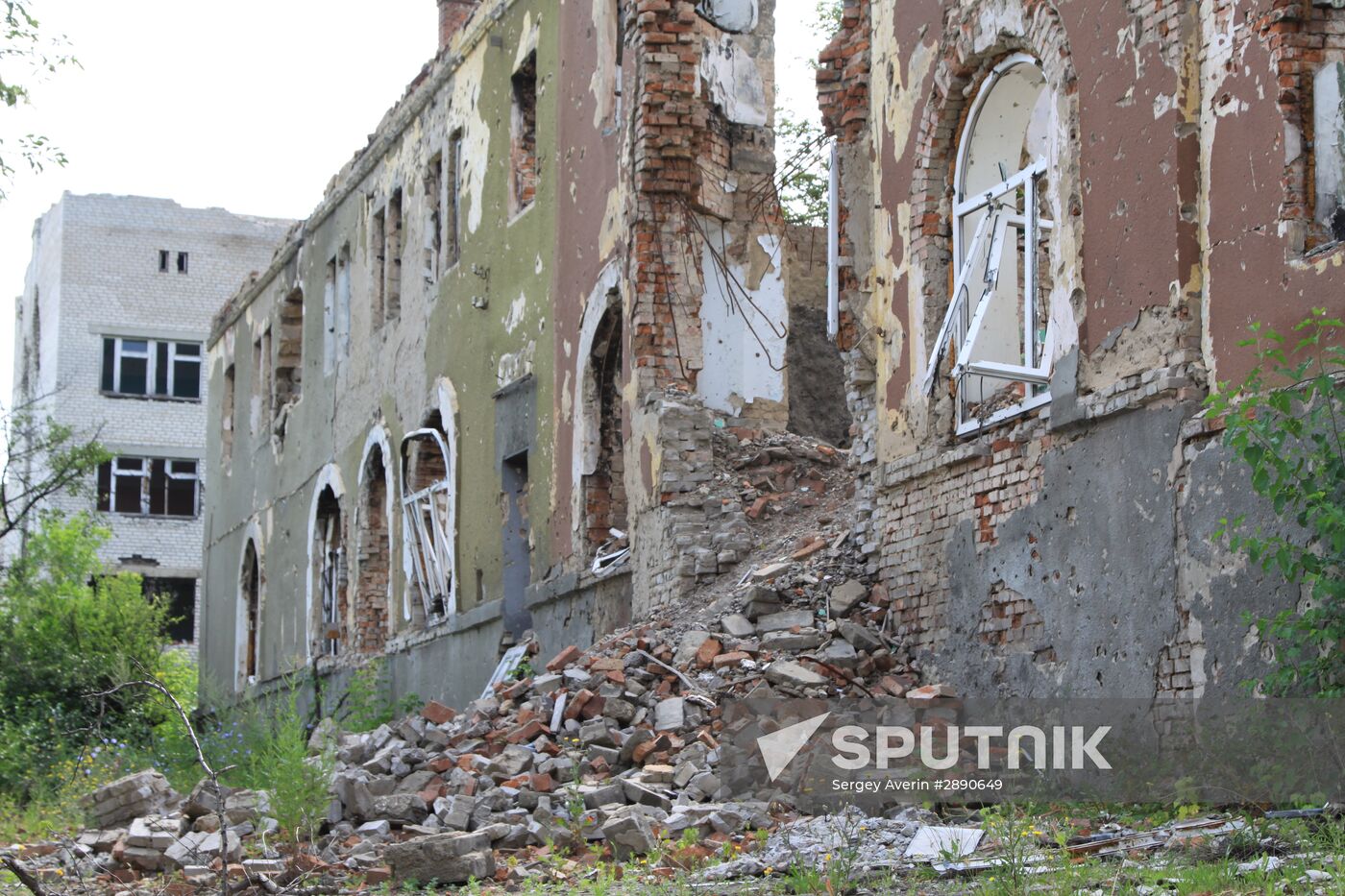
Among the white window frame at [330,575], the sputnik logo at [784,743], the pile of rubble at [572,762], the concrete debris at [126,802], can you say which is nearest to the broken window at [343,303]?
the white window frame at [330,575]

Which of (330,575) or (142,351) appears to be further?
(142,351)

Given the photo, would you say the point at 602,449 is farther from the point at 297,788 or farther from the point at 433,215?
the point at 297,788

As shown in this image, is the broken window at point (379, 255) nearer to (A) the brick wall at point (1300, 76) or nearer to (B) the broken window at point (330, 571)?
(B) the broken window at point (330, 571)

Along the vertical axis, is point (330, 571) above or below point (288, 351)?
below

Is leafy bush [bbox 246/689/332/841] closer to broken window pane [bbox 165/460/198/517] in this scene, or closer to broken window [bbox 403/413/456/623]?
broken window [bbox 403/413/456/623]

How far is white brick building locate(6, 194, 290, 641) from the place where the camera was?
Result: 37656 millimetres

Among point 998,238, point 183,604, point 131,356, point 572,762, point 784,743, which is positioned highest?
point 131,356

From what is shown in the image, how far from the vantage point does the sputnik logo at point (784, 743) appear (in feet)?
29.7

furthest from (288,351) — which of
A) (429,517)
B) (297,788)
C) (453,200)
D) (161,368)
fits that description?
(297,788)

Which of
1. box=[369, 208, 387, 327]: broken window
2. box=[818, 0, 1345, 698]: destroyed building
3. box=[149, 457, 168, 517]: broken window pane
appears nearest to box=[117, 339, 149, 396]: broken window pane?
box=[149, 457, 168, 517]: broken window pane

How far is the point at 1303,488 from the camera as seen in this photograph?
6.93m

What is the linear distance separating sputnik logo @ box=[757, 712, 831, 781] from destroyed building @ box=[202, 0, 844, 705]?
3420 mm

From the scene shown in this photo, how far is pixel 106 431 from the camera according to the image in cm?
3803

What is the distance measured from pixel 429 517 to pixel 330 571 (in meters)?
4.42
